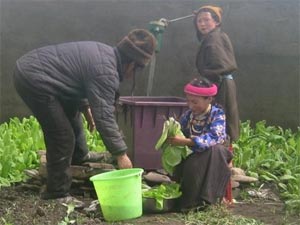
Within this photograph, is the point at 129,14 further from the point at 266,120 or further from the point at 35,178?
the point at 35,178

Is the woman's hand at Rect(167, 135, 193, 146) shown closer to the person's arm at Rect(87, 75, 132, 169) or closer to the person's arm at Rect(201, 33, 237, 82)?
the person's arm at Rect(87, 75, 132, 169)

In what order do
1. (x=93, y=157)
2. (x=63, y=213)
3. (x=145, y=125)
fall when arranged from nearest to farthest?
1. (x=63, y=213)
2. (x=145, y=125)
3. (x=93, y=157)

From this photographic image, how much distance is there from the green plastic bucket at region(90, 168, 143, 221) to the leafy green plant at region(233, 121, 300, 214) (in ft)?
4.16

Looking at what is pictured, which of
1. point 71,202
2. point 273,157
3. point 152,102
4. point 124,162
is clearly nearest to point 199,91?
point 152,102

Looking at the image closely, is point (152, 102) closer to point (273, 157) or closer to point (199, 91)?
point (199, 91)

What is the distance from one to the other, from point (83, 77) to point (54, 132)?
0.50 meters

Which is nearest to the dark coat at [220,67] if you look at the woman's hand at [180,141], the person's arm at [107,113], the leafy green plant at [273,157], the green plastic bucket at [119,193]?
the leafy green plant at [273,157]

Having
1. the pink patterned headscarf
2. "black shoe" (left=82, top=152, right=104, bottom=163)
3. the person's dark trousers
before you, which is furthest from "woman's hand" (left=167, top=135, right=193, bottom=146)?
"black shoe" (left=82, top=152, right=104, bottom=163)

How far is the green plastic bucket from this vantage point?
3.99 metres

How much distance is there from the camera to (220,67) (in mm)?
5184

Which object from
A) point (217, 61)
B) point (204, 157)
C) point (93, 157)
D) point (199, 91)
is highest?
point (217, 61)

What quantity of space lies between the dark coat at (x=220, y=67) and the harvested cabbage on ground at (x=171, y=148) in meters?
0.98

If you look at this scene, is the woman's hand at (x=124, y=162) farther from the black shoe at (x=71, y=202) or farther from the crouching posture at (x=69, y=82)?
the black shoe at (x=71, y=202)

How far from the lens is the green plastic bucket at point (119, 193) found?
3.99 meters
